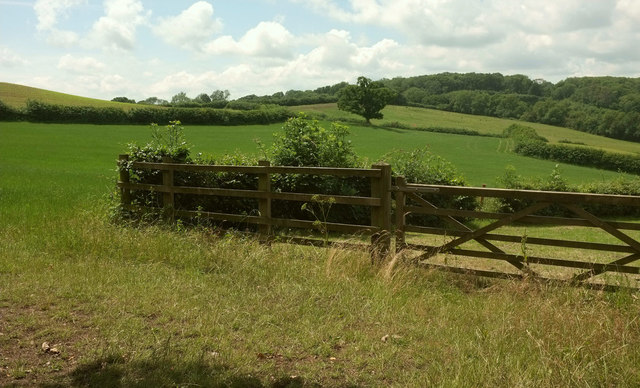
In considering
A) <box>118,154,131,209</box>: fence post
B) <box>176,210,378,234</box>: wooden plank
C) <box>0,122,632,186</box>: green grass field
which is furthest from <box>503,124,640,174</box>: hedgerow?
<box>118,154,131,209</box>: fence post

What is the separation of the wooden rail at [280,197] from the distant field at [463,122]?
63.2 meters

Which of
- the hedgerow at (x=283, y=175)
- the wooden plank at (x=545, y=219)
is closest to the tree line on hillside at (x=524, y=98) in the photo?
the hedgerow at (x=283, y=175)

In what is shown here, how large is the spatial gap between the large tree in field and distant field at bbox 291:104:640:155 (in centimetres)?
143

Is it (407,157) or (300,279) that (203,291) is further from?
(407,157)

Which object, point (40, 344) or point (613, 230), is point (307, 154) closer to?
point (613, 230)

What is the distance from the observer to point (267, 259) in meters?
7.26

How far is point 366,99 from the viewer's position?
266ft

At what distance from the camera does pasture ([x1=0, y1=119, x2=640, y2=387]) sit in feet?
12.8

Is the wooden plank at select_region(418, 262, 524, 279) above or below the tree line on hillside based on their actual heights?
below

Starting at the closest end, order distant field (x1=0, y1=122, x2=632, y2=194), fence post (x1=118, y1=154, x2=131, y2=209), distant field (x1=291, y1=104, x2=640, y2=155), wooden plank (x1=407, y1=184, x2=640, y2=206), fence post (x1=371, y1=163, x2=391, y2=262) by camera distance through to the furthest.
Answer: wooden plank (x1=407, y1=184, x2=640, y2=206), fence post (x1=371, y1=163, x2=391, y2=262), fence post (x1=118, y1=154, x2=131, y2=209), distant field (x1=0, y1=122, x2=632, y2=194), distant field (x1=291, y1=104, x2=640, y2=155)

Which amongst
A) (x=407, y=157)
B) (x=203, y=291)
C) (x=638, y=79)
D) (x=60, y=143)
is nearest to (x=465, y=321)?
(x=203, y=291)

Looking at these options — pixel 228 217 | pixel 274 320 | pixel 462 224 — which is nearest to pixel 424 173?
pixel 462 224

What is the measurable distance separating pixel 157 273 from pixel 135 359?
8.85 ft

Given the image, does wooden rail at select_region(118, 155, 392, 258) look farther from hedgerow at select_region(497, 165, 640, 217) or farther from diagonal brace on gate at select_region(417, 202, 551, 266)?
hedgerow at select_region(497, 165, 640, 217)
